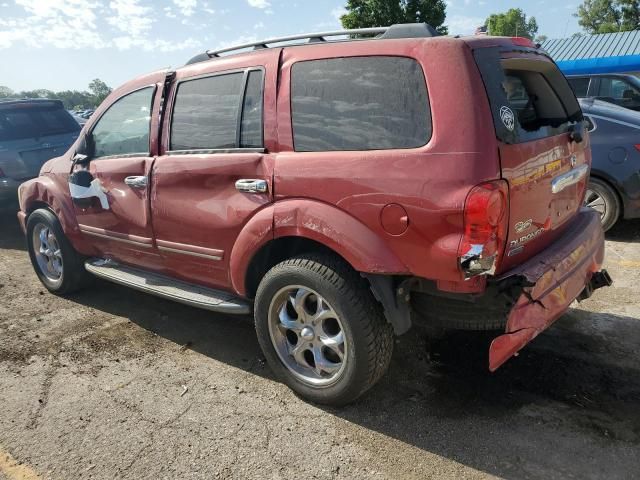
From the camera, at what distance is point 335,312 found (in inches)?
106

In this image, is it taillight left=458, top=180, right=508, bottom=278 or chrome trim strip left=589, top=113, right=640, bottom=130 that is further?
chrome trim strip left=589, top=113, right=640, bottom=130

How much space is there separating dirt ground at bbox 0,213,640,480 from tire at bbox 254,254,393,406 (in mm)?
179

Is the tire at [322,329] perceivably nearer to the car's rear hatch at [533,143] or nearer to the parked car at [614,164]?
the car's rear hatch at [533,143]

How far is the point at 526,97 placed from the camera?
3.14 metres

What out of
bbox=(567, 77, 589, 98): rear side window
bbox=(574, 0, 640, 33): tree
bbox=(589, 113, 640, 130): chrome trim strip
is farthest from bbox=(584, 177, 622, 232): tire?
bbox=(574, 0, 640, 33): tree

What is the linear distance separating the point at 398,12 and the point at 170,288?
24.3m

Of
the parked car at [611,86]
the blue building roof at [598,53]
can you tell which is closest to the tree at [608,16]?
the blue building roof at [598,53]

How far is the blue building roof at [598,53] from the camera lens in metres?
19.9

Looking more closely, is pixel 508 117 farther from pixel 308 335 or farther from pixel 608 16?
pixel 608 16

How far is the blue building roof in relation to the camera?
19906mm

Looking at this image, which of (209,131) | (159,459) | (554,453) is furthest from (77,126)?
(554,453)

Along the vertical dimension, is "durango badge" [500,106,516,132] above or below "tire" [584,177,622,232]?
above

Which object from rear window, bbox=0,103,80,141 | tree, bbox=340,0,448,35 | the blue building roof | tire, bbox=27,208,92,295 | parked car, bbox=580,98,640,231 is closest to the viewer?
tire, bbox=27,208,92,295

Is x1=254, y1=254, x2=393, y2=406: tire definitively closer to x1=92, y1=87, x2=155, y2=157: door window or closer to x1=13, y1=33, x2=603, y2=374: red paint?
x1=13, y1=33, x2=603, y2=374: red paint
